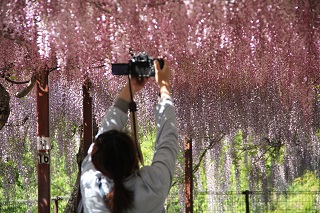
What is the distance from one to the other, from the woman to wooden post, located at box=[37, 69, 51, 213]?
388 centimetres

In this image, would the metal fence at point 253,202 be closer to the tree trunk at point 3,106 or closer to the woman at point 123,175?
the tree trunk at point 3,106

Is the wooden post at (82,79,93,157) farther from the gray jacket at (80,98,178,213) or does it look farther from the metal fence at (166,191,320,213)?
the gray jacket at (80,98,178,213)

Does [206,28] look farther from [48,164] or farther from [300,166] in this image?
[300,166]

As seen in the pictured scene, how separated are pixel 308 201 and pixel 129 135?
43.0 feet

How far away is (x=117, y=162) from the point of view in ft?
8.27

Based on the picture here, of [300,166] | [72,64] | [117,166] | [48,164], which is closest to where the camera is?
[117,166]

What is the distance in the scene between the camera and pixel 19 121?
34.8 feet

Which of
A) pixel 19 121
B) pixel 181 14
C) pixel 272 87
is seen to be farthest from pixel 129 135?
pixel 19 121

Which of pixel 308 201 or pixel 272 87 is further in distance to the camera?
pixel 308 201

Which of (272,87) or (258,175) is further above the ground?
(272,87)

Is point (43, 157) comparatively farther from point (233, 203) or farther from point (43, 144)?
point (233, 203)

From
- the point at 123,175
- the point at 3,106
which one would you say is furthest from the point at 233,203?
the point at 123,175

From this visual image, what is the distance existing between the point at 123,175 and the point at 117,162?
0.05m

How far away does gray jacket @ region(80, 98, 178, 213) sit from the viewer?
255cm
